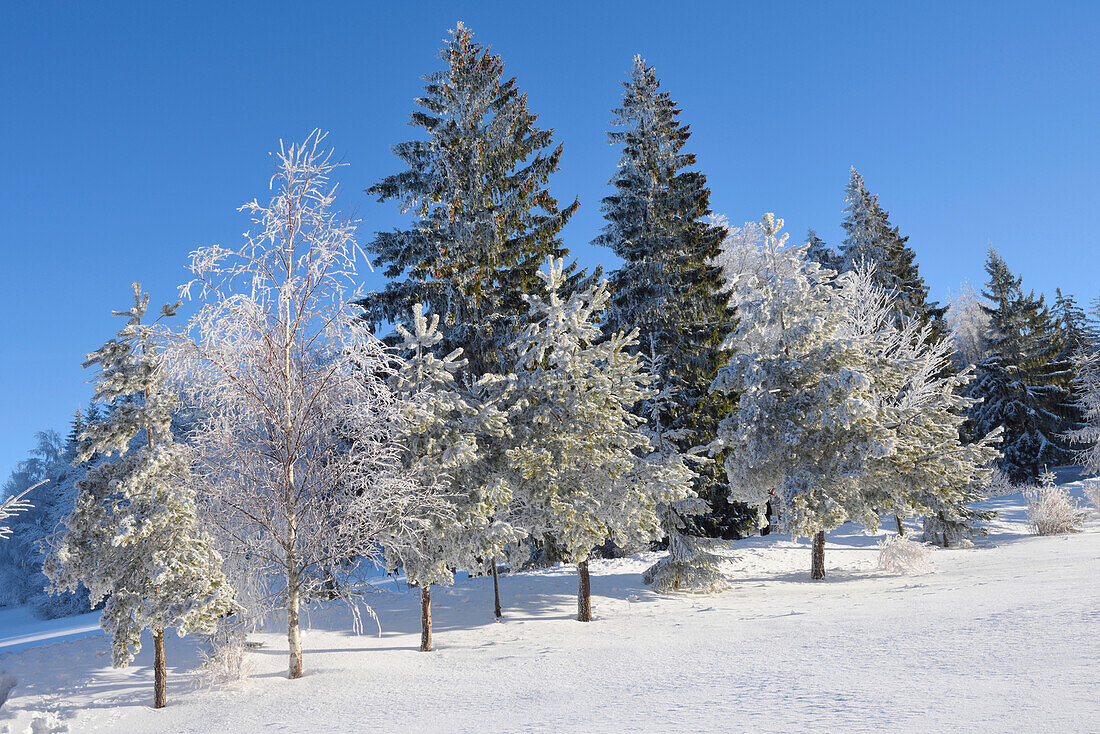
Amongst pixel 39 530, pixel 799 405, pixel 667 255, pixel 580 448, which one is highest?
pixel 667 255

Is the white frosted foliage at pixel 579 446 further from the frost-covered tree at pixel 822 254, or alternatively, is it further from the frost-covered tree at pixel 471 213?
the frost-covered tree at pixel 822 254

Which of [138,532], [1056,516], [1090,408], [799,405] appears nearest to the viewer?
[138,532]

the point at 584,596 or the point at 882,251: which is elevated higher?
the point at 882,251

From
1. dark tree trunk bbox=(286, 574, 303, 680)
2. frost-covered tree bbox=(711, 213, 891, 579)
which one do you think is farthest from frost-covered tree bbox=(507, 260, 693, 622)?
dark tree trunk bbox=(286, 574, 303, 680)

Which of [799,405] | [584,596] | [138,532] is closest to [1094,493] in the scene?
[799,405]

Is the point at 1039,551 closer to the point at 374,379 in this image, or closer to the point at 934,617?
the point at 934,617

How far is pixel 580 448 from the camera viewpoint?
13906 mm

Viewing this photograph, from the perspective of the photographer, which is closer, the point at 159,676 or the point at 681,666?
the point at 681,666

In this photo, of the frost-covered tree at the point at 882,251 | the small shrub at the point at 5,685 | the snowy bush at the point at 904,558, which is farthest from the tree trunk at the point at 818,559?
the frost-covered tree at the point at 882,251

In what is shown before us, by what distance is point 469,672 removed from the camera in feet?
33.8

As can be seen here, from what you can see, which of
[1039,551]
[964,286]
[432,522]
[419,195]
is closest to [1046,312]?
[964,286]

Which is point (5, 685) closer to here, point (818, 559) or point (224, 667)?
point (224, 667)

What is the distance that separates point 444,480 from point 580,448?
10.0 ft

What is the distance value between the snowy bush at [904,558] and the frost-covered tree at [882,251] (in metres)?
23.3
